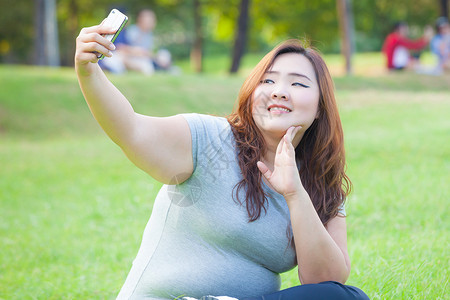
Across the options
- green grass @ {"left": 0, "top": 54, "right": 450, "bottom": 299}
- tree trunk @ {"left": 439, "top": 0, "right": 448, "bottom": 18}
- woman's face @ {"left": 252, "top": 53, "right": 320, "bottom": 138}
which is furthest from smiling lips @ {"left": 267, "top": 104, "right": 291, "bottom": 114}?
tree trunk @ {"left": 439, "top": 0, "right": 448, "bottom": 18}

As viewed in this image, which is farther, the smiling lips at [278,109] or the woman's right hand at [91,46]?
the smiling lips at [278,109]

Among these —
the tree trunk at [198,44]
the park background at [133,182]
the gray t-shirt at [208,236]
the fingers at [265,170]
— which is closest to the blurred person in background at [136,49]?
the park background at [133,182]

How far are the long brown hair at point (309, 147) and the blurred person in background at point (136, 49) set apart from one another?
9.97m

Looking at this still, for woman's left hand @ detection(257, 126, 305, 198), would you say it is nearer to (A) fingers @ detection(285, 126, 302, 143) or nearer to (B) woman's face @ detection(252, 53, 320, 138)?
(A) fingers @ detection(285, 126, 302, 143)

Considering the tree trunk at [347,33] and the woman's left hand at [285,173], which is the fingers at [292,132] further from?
the tree trunk at [347,33]

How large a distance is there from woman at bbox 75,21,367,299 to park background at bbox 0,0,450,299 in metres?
0.57

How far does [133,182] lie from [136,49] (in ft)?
20.0

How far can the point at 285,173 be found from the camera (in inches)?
84.3

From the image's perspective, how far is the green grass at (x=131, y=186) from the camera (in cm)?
372

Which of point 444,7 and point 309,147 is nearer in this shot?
point 309,147

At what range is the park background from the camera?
3740 millimetres

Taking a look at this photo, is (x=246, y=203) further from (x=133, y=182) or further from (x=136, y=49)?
(x=136, y=49)

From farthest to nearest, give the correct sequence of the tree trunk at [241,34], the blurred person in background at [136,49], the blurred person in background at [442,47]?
the tree trunk at [241,34]
the blurred person in background at [442,47]
the blurred person in background at [136,49]

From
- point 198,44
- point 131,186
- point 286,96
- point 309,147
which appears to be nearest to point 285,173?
point 286,96
